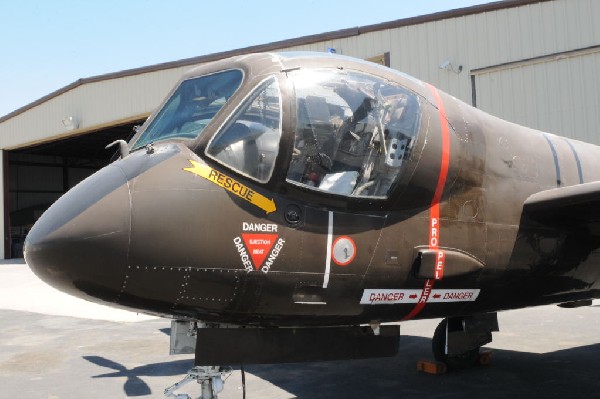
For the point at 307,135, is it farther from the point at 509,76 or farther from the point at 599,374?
the point at 509,76

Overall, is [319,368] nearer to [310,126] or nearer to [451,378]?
[451,378]

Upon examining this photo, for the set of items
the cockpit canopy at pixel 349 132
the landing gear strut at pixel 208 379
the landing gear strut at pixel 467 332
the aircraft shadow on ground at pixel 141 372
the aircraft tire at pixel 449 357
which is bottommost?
the aircraft shadow on ground at pixel 141 372

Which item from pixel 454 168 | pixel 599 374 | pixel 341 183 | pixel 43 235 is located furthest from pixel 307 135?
pixel 599 374

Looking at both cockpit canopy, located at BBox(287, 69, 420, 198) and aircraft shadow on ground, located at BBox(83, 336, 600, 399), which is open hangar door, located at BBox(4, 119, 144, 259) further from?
cockpit canopy, located at BBox(287, 69, 420, 198)

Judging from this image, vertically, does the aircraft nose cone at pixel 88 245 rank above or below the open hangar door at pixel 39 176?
below

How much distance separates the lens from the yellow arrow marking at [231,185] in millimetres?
3977

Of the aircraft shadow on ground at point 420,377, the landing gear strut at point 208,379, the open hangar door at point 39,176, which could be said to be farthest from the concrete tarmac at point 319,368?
the open hangar door at point 39,176

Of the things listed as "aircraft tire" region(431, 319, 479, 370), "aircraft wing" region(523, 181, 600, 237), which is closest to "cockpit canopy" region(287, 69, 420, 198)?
"aircraft wing" region(523, 181, 600, 237)

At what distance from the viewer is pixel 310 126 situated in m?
4.35

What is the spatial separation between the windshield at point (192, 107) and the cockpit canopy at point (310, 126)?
1cm

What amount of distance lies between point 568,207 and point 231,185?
320 centimetres

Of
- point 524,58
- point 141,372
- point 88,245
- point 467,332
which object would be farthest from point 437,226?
point 524,58

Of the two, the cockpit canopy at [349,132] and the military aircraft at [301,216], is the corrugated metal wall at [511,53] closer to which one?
the military aircraft at [301,216]

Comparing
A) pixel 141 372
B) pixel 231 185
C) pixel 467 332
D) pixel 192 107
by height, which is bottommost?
pixel 141 372
